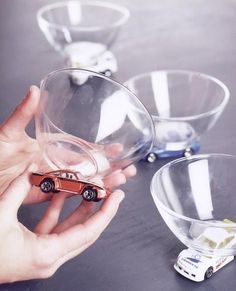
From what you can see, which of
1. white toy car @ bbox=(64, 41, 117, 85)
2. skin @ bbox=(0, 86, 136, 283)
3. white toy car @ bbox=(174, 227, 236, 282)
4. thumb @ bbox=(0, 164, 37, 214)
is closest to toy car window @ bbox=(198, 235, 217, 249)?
white toy car @ bbox=(174, 227, 236, 282)

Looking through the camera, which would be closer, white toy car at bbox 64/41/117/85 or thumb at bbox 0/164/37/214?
thumb at bbox 0/164/37/214

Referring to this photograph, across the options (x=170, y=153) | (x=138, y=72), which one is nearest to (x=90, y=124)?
(x=170, y=153)

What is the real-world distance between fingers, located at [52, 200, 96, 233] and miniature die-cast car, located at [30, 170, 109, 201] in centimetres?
4

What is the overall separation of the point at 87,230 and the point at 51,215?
98 mm

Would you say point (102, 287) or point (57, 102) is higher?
point (57, 102)

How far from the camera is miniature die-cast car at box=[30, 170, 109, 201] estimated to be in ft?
2.45

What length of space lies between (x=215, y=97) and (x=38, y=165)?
0.40 m

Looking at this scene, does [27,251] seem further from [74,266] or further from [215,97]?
[215,97]

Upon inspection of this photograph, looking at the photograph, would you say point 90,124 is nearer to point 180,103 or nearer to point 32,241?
point 32,241

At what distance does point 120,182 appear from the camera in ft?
2.81

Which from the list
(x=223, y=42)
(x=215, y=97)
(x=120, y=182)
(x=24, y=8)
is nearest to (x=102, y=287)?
(x=120, y=182)

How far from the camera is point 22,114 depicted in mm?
859

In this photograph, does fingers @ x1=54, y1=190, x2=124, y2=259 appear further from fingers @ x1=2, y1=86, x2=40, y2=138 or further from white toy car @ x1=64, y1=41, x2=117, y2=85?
white toy car @ x1=64, y1=41, x2=117, y2=85

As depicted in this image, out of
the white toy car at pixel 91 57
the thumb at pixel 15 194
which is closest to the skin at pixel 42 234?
the thumb at pixel 15 194
